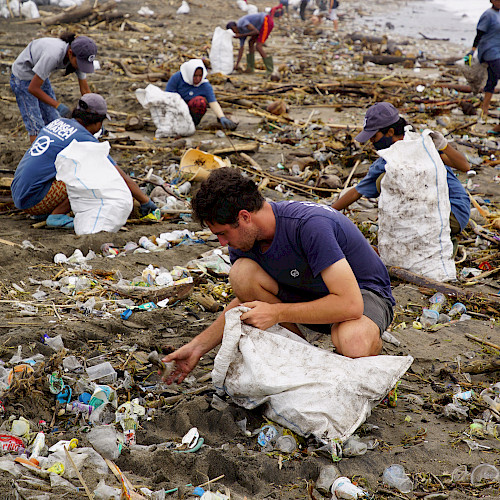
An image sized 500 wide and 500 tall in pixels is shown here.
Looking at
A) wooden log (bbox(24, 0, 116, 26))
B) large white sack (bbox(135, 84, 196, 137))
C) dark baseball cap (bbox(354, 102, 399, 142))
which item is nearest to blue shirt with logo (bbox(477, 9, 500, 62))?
large white sack (bbox(135, 84, 196, 137))

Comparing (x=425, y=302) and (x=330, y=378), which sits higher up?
(x=330, y=378)

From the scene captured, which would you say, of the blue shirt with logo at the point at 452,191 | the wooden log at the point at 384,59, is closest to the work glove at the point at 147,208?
the blue shirt with logo at the point at 452,191

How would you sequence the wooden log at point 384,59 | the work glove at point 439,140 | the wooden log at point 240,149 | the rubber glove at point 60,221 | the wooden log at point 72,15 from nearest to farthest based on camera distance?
the work glove at point 439,140
the rubber glove at point 60,221
the wooden log at point 240,149
the wooden log at point 384,59
the wooden log at point 72,15

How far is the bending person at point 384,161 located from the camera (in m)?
4.47

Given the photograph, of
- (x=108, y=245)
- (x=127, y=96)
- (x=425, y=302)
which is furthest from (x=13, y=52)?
(x=425, y=302)

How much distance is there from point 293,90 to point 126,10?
39.5 feet

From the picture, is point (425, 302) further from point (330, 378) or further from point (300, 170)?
point (300, 170)

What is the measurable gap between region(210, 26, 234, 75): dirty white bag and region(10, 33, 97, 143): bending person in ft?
19.3

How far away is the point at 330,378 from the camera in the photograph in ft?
8.30

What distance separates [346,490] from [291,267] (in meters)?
1.03

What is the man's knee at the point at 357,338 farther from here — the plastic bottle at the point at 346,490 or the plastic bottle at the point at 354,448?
the plastic bottle at the point at 346,490

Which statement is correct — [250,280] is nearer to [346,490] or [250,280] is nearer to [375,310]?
[375,310]

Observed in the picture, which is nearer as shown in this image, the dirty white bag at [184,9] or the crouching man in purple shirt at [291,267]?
the crouching man in purple shirt at [291,267]

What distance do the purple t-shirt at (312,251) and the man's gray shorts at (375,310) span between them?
0.04 m
